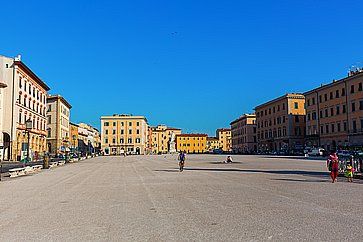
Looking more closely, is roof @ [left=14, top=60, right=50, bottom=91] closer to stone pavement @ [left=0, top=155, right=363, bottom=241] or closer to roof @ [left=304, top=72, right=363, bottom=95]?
stone pavement @ [left=0, top=155, right=363, bottom=241]

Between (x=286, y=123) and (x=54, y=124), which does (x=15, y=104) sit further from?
(x=286, y=123)

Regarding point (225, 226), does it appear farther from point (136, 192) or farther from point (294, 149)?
point (294, 149)

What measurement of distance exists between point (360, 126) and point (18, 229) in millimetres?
67850

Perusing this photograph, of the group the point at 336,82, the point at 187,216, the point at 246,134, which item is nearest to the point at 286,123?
the point at 336,82

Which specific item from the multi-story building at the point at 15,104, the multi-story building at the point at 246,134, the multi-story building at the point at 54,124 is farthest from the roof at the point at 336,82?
the multi-story building at the point at 54,124

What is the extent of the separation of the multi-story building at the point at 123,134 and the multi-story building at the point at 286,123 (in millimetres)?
50383

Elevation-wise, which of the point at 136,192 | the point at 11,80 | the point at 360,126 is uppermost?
the point at 11,80

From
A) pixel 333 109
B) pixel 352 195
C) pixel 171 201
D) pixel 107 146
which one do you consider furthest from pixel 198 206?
pixel 107 146

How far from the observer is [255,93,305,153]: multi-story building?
3831 inches

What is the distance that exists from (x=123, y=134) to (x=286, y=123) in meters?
66.4

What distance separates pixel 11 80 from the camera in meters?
63.5

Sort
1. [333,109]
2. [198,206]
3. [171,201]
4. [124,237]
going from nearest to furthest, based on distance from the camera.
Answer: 1. [124,237]
2. [198,206]
3. [171,201]
4. [333,109]

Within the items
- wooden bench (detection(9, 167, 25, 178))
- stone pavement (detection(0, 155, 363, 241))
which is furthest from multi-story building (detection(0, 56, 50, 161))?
stone pavement (detection(0, 155, 363, 241))

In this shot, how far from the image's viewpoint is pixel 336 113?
7612 centimetres
